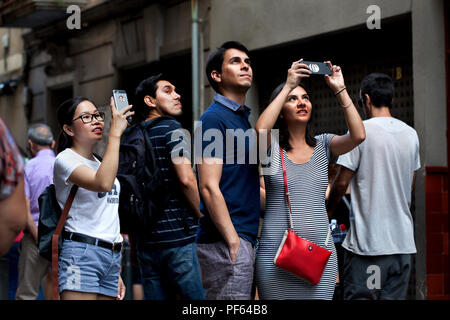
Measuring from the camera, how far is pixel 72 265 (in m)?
4.10

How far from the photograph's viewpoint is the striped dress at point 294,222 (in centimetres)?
397

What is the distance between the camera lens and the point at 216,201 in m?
3.78

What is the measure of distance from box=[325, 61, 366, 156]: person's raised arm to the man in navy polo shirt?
50cm

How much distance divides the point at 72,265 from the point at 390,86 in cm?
227

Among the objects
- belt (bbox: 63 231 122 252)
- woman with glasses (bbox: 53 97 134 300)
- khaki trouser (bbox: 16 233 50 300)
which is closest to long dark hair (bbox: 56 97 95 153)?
woman with glasses (bbox: 53 97 134 300)

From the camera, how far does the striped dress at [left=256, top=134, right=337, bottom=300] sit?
13.0 feet

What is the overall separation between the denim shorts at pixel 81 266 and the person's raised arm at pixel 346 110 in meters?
1.41

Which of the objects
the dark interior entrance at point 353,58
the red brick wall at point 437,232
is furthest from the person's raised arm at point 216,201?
the dark interior entrance at point 353,58

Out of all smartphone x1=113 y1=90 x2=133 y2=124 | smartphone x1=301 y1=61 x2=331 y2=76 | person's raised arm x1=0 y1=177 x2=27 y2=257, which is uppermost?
smartphone x1=301 y1=61 x2=331 y2=76

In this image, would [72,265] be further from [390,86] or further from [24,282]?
[24,282]

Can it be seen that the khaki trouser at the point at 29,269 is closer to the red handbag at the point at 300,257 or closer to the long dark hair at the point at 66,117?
the long dark hair at the point at 66,117

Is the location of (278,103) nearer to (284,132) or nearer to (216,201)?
(284,132)

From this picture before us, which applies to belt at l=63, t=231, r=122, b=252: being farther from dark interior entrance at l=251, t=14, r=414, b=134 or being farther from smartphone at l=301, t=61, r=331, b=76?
dark interior entrance at l=251, t=14, r=414, b=134
